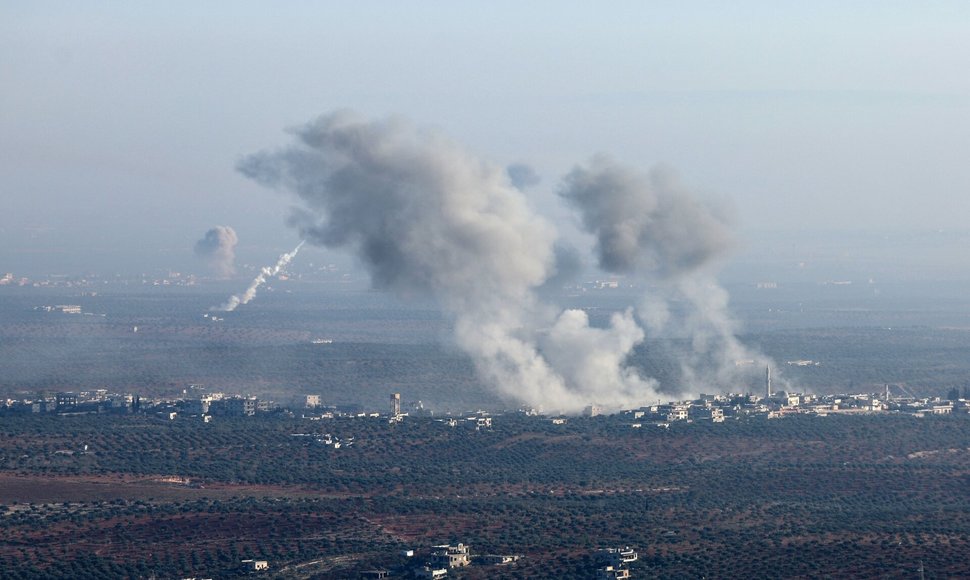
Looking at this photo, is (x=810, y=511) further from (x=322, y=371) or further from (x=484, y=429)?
(x=322, y=371)

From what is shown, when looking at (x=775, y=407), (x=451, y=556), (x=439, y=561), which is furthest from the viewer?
(x=775, y=407)

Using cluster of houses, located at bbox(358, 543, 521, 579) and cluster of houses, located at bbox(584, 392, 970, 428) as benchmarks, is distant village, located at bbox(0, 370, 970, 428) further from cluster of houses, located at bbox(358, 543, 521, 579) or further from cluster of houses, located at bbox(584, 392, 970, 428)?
cluster of houses, located at bbox(358, 543, 521, 579)

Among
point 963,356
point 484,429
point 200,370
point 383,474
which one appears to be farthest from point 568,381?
point 963,356

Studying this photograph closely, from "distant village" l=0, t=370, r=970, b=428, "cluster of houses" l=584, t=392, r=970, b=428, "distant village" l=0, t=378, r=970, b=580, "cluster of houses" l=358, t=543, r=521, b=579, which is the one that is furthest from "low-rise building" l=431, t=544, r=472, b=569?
"cluster of houses" l=584, t=392, r=970, b=428

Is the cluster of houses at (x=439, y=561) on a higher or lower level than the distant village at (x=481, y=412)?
lower

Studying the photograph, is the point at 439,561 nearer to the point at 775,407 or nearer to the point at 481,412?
the point at 481,412

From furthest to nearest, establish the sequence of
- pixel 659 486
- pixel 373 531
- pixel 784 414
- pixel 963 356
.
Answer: pixel 963 356 → pixel 784 414 → pixel 659 486 → pixel 373 531

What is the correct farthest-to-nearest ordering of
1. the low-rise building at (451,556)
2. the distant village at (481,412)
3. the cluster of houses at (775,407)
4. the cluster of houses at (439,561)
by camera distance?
1. the cluster of houses at (775,407)
2. the distant village at (481,412)
3. the low-rise building at (451,556)
4. the cluster of houses at (439,561)

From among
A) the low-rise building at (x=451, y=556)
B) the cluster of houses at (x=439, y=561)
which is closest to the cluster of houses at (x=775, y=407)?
the cluster of houses at (x=439, y=561)

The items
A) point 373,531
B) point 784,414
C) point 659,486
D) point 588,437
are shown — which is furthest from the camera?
point 784,414

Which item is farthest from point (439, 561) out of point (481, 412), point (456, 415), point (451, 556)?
point (481, 412)

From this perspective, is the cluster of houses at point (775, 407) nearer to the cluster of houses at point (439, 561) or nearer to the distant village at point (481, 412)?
the distant village at point (481, 412)
